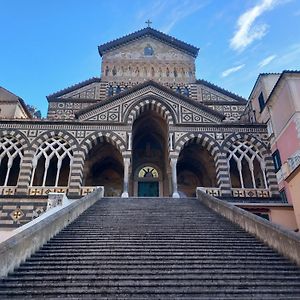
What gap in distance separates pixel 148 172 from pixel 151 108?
18.3ft

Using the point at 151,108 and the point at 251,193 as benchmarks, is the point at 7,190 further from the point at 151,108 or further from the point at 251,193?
the point at 251,193

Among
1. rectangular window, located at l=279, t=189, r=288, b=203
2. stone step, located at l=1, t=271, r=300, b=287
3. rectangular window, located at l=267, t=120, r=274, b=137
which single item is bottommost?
stone step, located at l=1, t=271, r=300, b=287

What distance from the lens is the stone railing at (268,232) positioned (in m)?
7.25

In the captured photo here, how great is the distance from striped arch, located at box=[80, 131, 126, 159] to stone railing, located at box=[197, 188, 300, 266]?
10.2 metres

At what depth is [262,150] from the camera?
68.3 ft

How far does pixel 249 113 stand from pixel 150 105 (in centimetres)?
897

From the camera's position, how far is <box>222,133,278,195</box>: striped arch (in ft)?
64.0

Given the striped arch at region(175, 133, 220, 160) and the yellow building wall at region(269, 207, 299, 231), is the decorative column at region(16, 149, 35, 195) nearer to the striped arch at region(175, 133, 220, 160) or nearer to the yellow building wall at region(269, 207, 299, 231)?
the striped arch at region(175, 133, 220, 160)

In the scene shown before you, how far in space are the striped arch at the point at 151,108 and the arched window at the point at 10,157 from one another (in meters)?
7.95

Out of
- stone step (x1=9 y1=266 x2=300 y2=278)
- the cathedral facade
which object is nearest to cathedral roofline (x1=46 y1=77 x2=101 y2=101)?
the cathedral facade

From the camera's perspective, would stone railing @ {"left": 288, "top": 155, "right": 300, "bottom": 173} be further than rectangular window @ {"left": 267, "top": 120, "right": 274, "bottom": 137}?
No

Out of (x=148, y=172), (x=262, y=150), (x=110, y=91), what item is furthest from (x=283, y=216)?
(x=110, y=91)

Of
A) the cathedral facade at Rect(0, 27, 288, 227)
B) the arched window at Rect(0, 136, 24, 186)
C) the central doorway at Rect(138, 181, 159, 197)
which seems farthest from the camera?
the central doorway at Rect(138, 181, 159, 197)

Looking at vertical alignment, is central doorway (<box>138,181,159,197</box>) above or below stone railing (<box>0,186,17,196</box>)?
above
